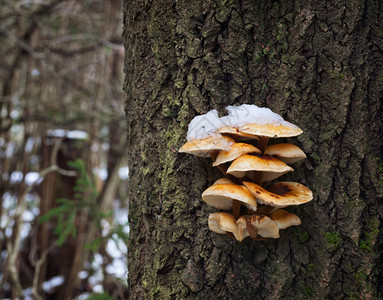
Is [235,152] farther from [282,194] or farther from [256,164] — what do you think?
[282,194]

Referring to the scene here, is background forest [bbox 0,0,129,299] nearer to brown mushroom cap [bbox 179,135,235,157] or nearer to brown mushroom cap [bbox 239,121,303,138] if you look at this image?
brown mushroom cap [bbox 179,135,235,157]

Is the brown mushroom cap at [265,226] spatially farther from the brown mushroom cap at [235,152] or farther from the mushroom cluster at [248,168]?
the brown mushroom cap at [235,152]

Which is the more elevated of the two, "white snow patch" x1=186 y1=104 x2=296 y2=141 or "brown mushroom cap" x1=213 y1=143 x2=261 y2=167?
"white snow patch" x1=186 y1=104 x2=296 y2=141

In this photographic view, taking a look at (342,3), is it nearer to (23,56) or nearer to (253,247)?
(253,247)

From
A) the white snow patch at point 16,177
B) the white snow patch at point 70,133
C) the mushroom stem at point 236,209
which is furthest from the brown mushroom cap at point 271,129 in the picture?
the white snow patch at point 70,133

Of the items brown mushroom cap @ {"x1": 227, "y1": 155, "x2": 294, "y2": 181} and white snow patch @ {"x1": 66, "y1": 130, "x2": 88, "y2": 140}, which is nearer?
brown mushroom cap @ {"x1": 227, "y1": 155, "x2": 294, "y2": 181}

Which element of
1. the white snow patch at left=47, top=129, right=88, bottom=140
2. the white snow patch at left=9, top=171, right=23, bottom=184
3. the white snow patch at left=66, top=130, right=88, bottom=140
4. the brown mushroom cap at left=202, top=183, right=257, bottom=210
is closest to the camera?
the brown mushroom cap at left=202, top=183, right=257, bottom=210

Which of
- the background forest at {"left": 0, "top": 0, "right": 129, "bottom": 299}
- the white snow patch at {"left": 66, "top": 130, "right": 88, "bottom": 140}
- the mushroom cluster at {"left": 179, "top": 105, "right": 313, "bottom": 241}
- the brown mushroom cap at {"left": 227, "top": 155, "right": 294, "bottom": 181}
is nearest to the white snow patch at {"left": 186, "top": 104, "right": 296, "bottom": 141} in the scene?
the mushroom cluster at {"left": 179, "top": 105, "right": 313, "bottom": 241}
